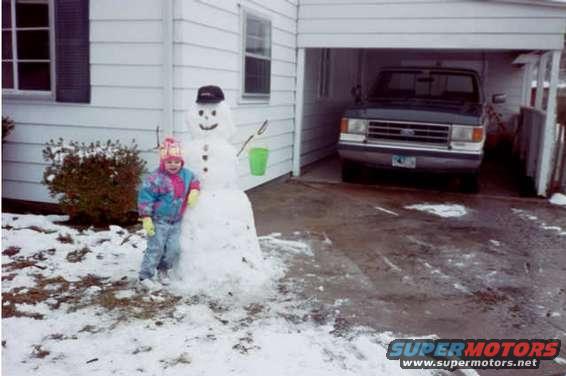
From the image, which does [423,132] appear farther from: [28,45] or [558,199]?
[28,45]

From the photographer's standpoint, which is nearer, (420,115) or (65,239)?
(65,239)

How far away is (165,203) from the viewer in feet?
14.7

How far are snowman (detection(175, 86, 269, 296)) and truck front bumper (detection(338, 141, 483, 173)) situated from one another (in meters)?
4.53

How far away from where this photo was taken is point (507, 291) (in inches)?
193

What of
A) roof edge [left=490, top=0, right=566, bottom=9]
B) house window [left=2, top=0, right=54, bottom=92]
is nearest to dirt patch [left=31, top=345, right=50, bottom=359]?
house window [left=2, top=0, right=54, bottom=92]

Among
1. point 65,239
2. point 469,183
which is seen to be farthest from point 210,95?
point 469,183

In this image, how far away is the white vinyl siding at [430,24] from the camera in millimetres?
8684

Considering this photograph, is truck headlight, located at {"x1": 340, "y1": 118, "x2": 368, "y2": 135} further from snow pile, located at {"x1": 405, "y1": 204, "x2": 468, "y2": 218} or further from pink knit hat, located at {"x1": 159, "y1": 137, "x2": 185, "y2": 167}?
pink knit hat, located at {"x1": 159, "y1": 137, "x2": 185, "y2": 167}

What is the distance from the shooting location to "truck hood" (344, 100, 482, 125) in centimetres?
858

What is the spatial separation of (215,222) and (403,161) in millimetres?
4998

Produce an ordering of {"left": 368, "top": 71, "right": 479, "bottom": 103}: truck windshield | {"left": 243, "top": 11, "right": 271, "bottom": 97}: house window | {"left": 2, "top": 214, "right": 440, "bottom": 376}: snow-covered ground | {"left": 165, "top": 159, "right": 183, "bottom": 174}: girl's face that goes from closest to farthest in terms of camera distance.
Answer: {"left": 2, "top": 214, "right": 440, "bottom": 376}: snow-covered ground, {"left": 165, "top": 159, "right": 183, "bottom": 174}: girl's face, {"left": 243, "top": 11, "right": 271, "bottom": 97}: house window, {"left": 368, "top": 71, "right": 479, "bottom": 103}: truck windshield

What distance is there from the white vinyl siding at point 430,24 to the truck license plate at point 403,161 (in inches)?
78.6

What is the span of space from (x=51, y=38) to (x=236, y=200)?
11.8 ft

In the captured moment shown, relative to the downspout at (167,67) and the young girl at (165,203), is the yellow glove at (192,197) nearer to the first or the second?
the young girl at (165,203)
